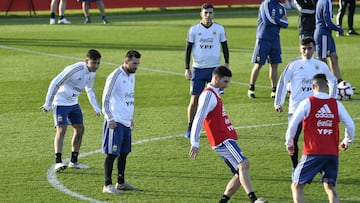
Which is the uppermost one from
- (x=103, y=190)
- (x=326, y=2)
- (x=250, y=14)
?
(x=250, y=14)

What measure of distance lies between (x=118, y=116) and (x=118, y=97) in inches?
10.1

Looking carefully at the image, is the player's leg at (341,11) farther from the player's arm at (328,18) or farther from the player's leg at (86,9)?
the player's arm at (328,18)

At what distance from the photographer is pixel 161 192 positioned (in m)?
12.4

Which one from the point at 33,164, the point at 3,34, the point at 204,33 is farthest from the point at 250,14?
the point at 33,164

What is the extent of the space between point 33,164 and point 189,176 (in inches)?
96.8

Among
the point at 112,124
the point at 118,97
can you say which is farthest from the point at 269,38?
the point at 112,124

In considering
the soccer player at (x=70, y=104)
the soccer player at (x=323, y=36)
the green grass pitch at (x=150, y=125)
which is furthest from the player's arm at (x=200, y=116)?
the soccer player at (x=323, y=36)

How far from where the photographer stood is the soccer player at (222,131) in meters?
11.2

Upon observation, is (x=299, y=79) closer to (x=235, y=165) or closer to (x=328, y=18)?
(x=235, y=165)

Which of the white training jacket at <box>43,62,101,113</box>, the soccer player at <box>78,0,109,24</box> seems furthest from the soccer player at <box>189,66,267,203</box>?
the soccer player at <box>78,0,109,24</box>

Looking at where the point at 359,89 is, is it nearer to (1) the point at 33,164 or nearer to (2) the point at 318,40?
(2) the point at 318,40

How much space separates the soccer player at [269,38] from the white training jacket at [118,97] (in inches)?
294

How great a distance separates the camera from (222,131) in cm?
1140

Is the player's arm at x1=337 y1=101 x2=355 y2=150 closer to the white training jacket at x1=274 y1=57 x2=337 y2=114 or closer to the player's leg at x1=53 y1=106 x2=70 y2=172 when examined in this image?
the white training jacket at x1=274 y1=57 x2=337 y2=114
